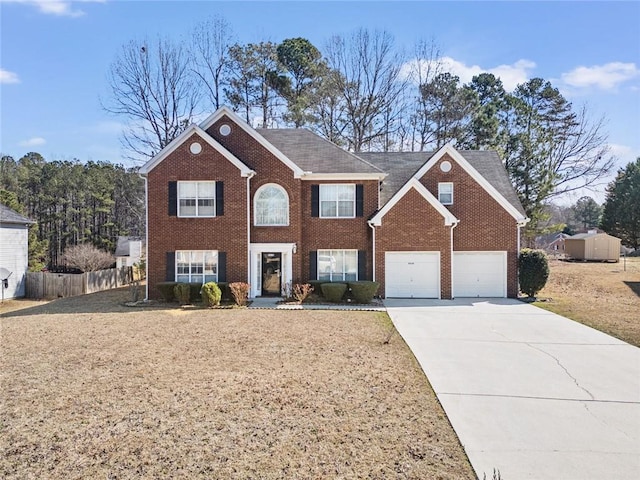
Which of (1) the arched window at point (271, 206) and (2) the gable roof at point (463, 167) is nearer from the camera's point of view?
(1) the arched window at point (271, 206)

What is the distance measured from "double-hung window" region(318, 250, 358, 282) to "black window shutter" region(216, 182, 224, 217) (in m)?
4.79

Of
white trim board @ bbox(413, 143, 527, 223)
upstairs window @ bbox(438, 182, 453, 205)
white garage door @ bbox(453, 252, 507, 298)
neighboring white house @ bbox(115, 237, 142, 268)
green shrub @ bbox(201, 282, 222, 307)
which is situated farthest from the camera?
neighboring white house @ bbox(115, 237, 142, 268)

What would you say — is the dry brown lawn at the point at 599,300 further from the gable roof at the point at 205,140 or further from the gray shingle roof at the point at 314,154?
the gable roof at the point at 205,140

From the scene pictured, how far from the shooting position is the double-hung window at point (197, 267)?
17719 mm

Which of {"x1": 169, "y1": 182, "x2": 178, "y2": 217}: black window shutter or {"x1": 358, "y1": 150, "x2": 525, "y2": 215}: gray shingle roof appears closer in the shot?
{"x1": 169, "y1": 182, "x2": 178, "y2": 217}: black window shutter

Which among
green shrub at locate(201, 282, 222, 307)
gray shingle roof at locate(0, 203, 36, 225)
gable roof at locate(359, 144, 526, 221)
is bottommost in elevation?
green shrub at locate(201, 282, 222, 307)

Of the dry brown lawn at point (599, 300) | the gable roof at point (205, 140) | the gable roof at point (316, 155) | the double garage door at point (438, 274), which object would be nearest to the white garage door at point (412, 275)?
the double garage door at point (438, 274)

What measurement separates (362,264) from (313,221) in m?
2.99

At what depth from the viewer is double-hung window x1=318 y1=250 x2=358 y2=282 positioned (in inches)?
735

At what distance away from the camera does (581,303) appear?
1662 centimetres

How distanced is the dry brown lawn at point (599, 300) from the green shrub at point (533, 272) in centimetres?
84

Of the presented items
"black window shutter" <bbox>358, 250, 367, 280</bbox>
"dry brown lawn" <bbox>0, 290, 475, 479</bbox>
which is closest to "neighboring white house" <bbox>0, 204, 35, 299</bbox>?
"dry brown lawn" <bbox>0, 290, 475, 479</bbox>

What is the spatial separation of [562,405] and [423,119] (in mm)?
30762

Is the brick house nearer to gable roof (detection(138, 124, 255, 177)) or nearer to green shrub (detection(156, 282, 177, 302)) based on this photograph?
gable roof (detection(138, 124, 255, 177))
